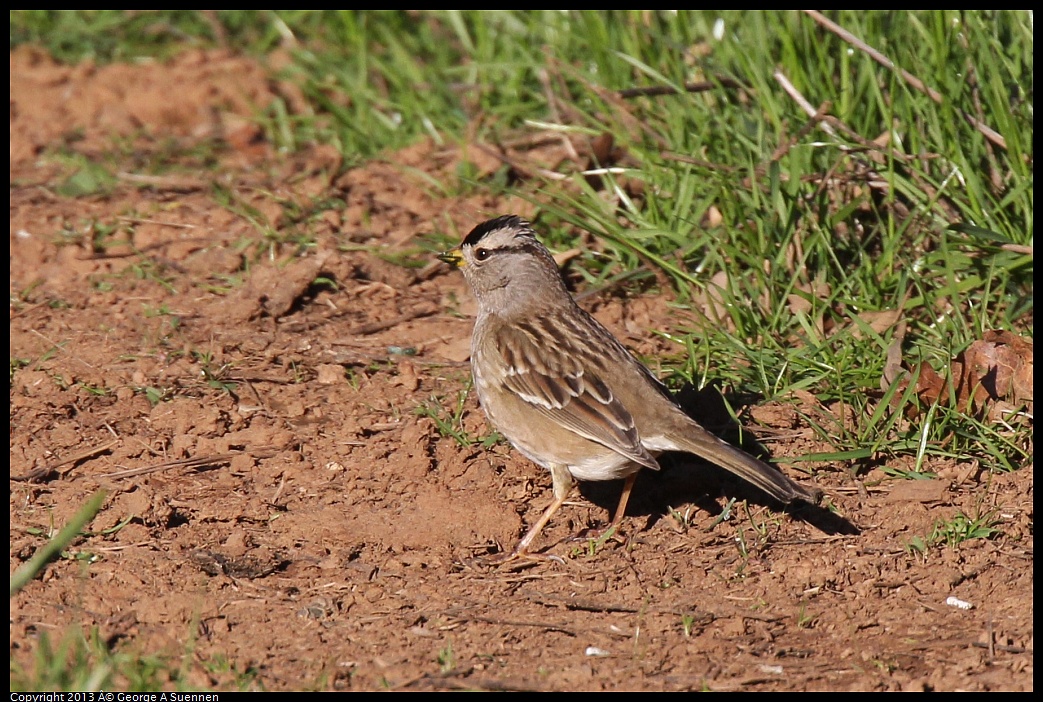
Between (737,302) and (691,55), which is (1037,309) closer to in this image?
(737,302)

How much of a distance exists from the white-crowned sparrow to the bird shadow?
154mm

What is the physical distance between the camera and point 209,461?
5629mm

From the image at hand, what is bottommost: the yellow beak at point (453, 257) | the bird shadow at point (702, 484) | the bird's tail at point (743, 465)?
the bird shadow at point (702, 484)

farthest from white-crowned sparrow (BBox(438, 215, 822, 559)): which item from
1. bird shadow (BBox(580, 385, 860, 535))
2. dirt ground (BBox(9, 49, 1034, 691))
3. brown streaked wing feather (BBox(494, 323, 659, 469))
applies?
dirt ground (BBox(9, 49, 1034, 691))

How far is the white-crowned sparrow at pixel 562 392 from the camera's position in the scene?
5.27m

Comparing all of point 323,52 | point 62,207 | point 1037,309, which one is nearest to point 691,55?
point 1037,309

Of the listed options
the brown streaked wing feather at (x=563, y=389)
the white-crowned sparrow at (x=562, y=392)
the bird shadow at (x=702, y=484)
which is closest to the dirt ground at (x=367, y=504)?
the bird shadow at (x=702, y=484)

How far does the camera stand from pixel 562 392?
548cm

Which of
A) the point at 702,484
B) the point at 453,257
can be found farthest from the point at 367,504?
the point at 702,484

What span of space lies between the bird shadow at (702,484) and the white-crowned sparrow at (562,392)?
0.15 m

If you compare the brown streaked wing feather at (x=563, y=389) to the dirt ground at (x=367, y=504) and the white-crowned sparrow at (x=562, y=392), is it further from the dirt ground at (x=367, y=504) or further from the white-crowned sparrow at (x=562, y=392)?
the dirt ground at (x=367, y=504)

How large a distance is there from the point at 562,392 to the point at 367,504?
97 cm
